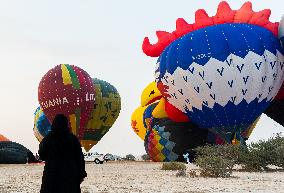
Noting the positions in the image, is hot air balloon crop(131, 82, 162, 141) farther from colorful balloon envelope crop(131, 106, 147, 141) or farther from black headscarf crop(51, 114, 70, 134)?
black headscarf crop(51, 114, 70, 134)

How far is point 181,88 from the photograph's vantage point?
26016 mm

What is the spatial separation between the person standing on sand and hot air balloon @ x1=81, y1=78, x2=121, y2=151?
34.8 meters

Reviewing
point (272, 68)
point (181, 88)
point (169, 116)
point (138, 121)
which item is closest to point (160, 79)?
point (181, 88)

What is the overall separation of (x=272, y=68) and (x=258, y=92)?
154 cm

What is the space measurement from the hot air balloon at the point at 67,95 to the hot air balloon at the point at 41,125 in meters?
10.4

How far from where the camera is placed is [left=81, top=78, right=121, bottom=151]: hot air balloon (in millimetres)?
42250

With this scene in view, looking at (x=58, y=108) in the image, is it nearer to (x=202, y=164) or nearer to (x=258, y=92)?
(x=258, y=92)

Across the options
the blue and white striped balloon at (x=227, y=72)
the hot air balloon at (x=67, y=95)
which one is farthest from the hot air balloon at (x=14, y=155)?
the blue and white striped balloon at (x=227, y=72)

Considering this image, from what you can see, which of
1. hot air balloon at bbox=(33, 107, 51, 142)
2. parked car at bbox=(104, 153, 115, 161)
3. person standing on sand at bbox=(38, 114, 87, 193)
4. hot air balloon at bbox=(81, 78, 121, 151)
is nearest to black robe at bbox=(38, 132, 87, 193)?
person standing on sand at bbox=(38, 114, 87, 193)

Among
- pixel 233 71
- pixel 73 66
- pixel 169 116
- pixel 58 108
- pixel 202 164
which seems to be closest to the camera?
pixel 202 164

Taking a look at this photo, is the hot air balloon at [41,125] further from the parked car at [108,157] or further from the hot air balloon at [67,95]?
the parked car at [108,157]

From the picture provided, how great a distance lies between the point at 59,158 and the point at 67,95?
27.5 meters

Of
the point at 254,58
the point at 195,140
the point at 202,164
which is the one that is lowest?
the point at 202,164

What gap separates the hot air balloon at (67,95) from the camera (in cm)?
3353
